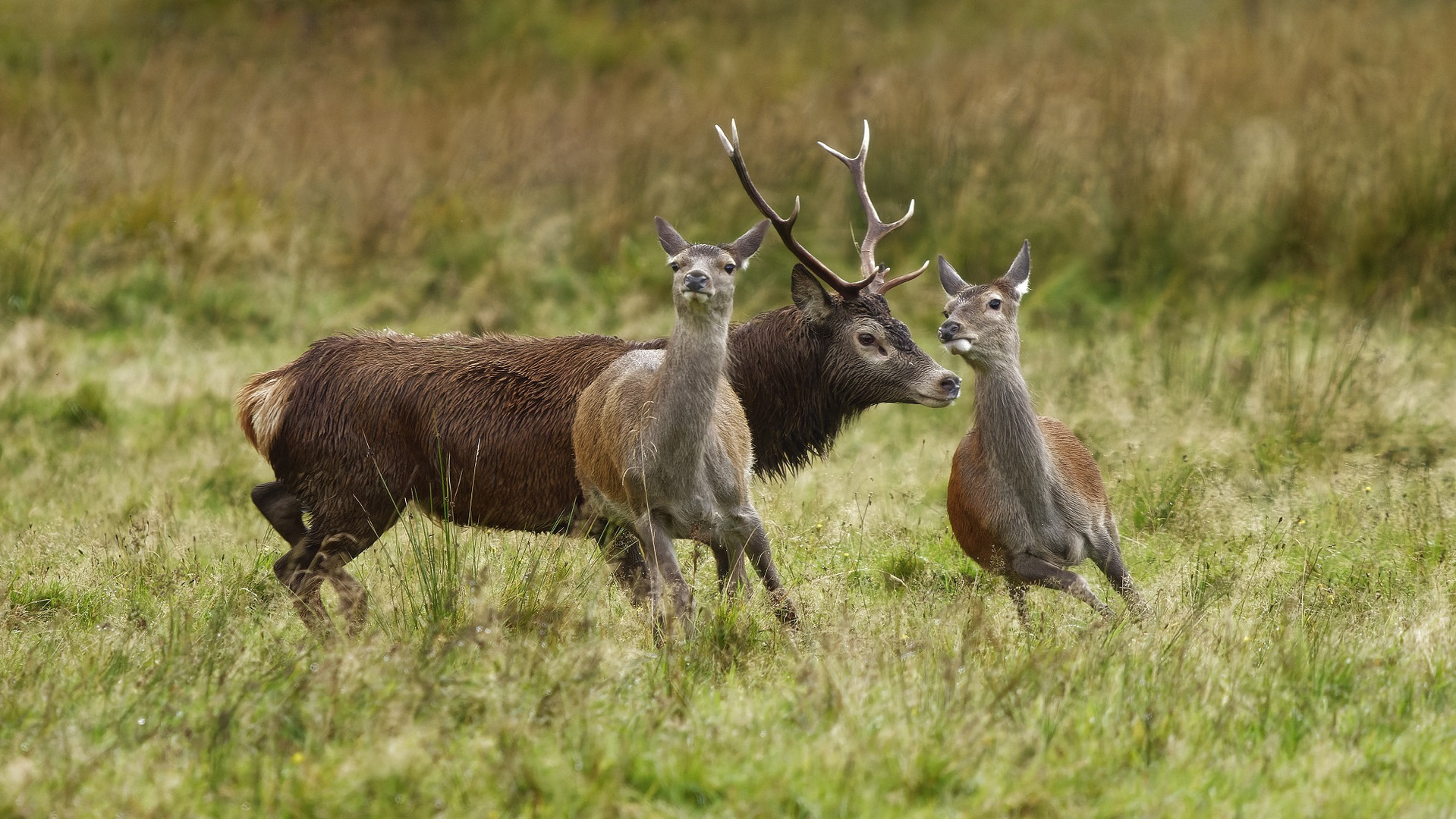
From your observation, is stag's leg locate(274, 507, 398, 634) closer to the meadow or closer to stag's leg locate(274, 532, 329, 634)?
stag's leg locate(274, 532, 329, 634)

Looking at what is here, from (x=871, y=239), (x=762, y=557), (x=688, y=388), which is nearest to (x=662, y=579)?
(x=762, y=557)

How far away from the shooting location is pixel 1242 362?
28.0ft

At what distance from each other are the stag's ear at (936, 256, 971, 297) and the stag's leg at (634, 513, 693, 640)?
1.53 m

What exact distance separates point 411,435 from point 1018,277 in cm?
234

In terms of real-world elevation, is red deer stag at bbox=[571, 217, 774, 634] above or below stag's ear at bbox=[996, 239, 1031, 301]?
below

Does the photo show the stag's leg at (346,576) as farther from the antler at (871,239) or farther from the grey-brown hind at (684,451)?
the antler at (871,239)

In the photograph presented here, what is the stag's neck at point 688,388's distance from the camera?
17.3 ft

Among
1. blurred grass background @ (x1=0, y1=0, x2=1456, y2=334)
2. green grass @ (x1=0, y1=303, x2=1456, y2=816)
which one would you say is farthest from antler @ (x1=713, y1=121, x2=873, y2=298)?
blurred grass background @ (x1=0, y1=0, x2=1456, y2=334)

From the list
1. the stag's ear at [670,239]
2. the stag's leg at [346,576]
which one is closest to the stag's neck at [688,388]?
the stag's ear at [670,239]

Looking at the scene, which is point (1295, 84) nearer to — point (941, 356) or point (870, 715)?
point (941, 356)

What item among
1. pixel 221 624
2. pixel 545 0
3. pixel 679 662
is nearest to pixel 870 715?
pixel 679 662

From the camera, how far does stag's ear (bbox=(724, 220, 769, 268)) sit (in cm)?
568

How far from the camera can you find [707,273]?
17.5 feet

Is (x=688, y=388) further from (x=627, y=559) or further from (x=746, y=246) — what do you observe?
(x=627, y=559)
